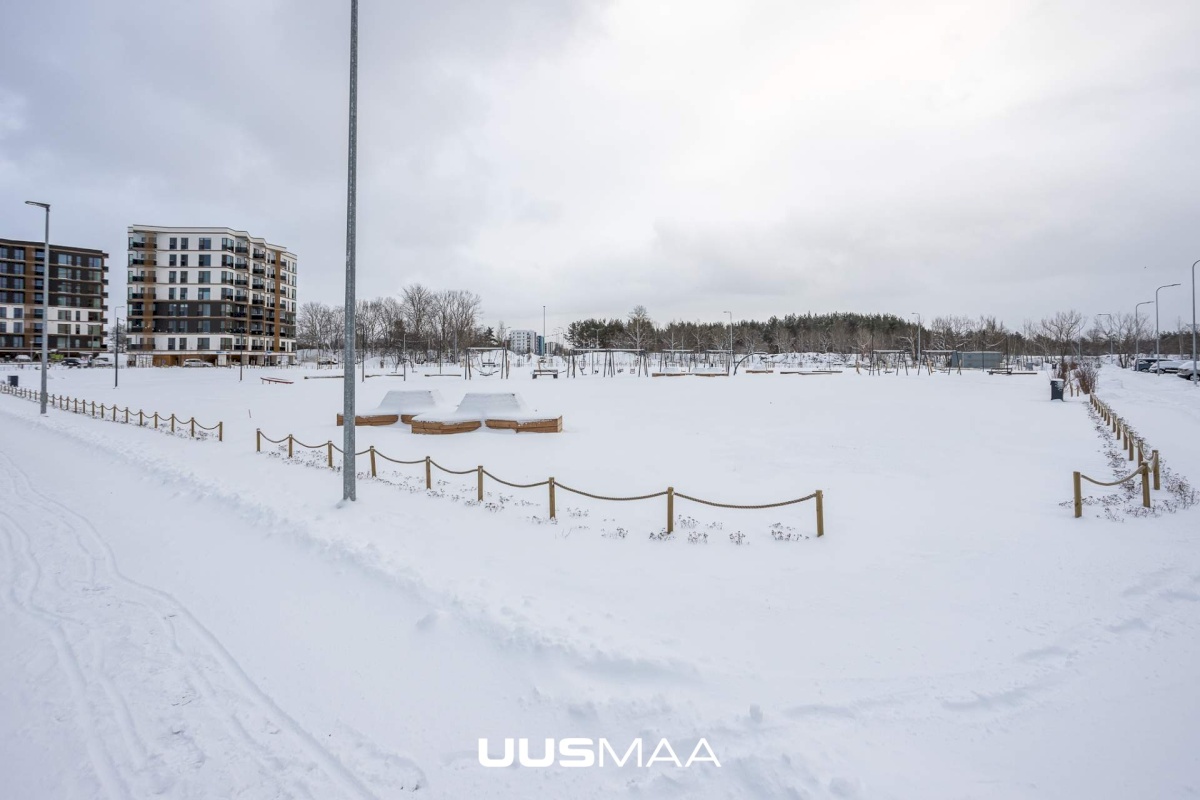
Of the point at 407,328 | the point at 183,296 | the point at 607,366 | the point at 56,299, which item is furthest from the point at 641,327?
the point at 56,299

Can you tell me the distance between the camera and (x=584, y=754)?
4.15 m

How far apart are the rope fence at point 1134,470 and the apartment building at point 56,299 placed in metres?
112

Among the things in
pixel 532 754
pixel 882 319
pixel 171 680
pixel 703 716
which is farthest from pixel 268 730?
pixel 882 319

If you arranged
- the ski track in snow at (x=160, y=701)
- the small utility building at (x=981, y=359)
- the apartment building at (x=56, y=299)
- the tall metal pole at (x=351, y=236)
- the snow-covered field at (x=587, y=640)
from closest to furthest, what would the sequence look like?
1. the ski track in snow at (x=160, y=701)
2. the snow-covered field at (x=587, y=640)
3. the tall metal pole at (x=351, y=236)
4. the small utility building at (x=981, y=359)
5. the apartment building at (x=56, y=299)

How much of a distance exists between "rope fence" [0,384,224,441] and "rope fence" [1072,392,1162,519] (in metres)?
21.8

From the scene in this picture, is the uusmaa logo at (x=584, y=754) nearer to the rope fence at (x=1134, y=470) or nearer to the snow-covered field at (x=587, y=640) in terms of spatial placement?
the snow-covered field at (x=587, y=640)

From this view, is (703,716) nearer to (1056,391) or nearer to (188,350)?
(1056,391)

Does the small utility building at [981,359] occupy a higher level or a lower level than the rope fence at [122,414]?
higher

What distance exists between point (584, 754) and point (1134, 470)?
50.6ft

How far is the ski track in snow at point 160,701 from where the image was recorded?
3.83m

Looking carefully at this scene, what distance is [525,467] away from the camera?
14766 millimetres

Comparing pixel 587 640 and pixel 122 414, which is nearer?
pixel 587 640

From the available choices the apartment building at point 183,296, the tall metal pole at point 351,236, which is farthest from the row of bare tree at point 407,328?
the tall metal pole at point 351,236

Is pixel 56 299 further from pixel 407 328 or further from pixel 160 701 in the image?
pixel 160 701
